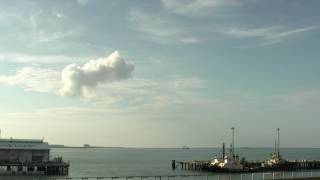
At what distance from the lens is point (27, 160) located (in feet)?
411

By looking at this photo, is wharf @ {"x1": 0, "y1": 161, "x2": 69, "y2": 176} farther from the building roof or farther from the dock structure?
the building roof

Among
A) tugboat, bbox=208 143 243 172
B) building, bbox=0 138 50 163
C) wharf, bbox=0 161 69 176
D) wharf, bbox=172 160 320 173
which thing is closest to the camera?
wharf, bbox=0 161 69 176

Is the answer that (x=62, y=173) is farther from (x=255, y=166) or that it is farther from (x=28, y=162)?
(x=255, y=166)

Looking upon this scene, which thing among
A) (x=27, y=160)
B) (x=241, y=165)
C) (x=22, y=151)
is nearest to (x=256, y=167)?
(x=241, y=165)

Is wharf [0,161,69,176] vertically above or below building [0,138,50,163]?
below

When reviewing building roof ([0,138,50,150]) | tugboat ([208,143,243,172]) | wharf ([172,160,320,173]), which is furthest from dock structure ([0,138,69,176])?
wharf ([172,160,320,173])

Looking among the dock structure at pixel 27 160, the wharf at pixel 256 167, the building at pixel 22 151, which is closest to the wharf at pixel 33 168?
the dock structure at pixel 27 160

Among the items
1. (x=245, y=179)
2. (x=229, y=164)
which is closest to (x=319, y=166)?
(x=229, y=164)

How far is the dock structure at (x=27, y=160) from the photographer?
121312mm

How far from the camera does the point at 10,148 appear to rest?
126 metres

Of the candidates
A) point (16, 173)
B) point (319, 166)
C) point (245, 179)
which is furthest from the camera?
point (319, 166)

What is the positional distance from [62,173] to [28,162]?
8.18 m

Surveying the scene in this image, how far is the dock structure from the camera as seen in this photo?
398ft

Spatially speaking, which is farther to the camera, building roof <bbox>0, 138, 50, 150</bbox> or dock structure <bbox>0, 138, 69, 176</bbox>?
building roof <bbox>0, 138, 50, 150</bbox>
